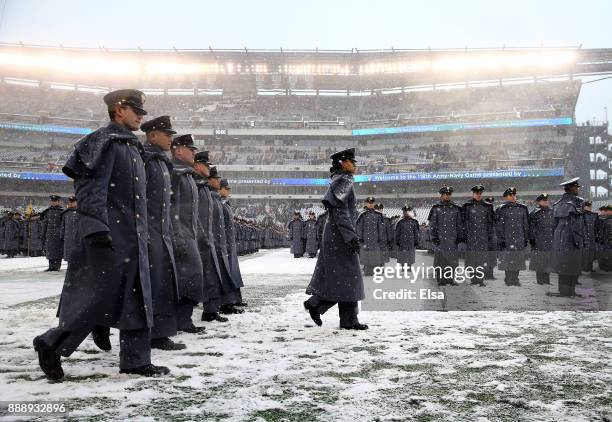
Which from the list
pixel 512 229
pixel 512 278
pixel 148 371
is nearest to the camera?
pixel 148 371

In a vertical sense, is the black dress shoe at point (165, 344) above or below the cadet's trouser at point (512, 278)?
above

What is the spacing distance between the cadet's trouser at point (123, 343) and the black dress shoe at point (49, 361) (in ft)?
0.08

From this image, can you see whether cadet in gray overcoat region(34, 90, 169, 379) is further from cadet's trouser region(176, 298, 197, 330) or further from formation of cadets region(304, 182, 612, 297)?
formation of cadets region(304, 182, 612, 297)

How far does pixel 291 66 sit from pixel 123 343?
169 feet

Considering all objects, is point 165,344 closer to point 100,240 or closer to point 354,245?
point 100,240

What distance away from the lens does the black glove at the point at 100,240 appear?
10.7 feet

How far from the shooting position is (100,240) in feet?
10.7

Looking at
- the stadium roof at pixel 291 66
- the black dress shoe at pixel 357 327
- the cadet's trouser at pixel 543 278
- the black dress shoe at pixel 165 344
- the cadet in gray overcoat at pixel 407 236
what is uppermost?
the stadium roof at pixel 291 66

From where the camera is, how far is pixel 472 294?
340 inches

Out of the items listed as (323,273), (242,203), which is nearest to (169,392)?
(323,273)

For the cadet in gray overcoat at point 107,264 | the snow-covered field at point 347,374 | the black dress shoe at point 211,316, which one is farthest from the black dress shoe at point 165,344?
the black dress shoe at point 211,316

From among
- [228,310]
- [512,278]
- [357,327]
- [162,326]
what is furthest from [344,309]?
[512,278]

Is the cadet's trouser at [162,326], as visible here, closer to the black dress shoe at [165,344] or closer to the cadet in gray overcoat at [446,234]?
the black dress shoe at [165,344]

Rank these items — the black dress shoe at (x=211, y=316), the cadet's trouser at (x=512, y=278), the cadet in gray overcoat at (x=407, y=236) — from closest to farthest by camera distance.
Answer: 1. the black dress shoe at (x=211, y=316)
2. the cadet's trouser at (x=512, y=278)
3. the cadet in gray overcoat at (x=407, y=236)
